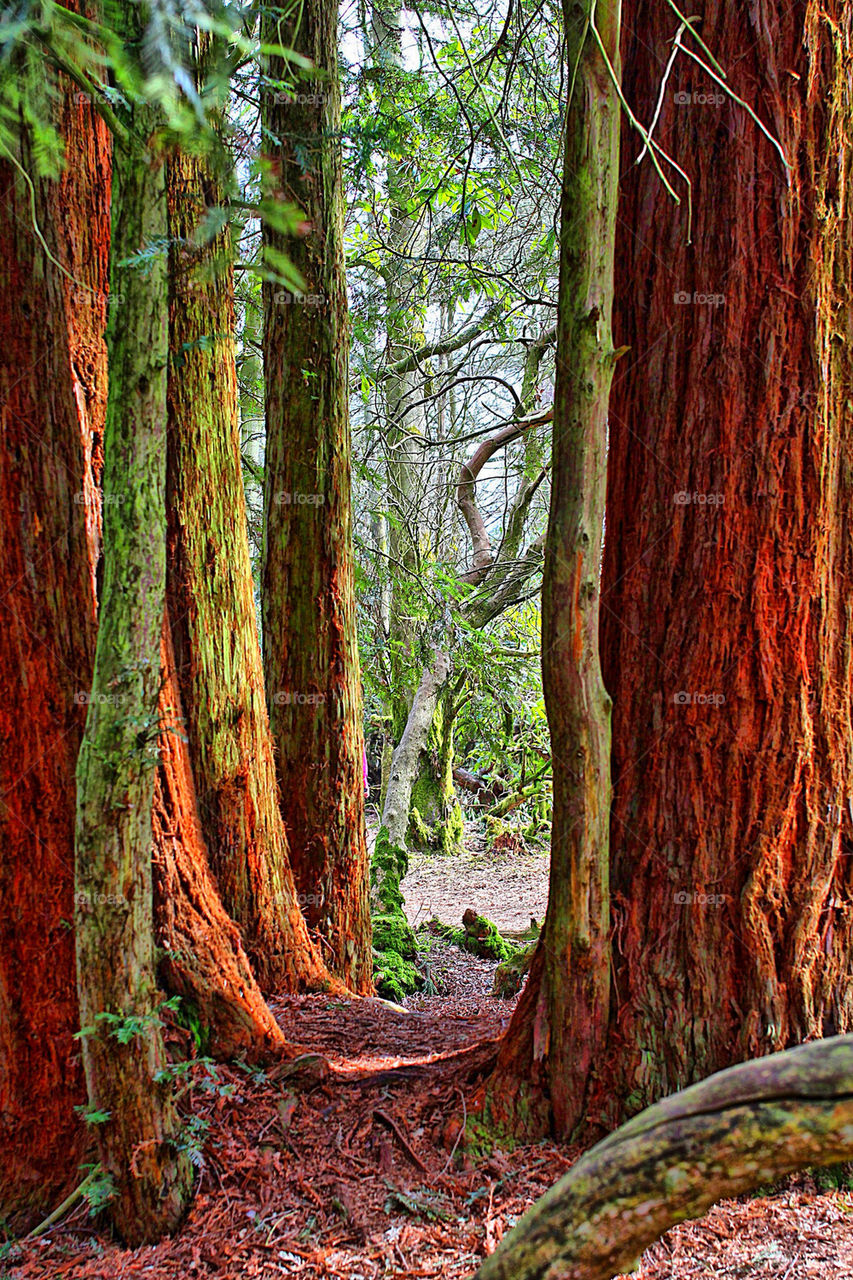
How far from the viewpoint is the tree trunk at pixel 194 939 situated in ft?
11.0

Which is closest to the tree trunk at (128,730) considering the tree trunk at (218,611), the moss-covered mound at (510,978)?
the tree trunk at (218,611)

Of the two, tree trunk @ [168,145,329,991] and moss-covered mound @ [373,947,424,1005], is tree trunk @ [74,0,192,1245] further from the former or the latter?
moss-covered mound @ [373,947,424,1005]

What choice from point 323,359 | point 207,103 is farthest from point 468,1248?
point 323,359

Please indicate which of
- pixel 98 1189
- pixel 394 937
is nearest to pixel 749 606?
pixel 98 1189

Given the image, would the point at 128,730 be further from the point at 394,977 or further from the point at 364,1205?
the point at 394,977

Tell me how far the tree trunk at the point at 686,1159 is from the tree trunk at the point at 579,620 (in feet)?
4.30

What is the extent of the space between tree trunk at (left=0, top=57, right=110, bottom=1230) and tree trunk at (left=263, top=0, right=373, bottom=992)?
6.57 ft

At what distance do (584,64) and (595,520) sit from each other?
1.44 m

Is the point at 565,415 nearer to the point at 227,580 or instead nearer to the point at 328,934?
the point at 227,580

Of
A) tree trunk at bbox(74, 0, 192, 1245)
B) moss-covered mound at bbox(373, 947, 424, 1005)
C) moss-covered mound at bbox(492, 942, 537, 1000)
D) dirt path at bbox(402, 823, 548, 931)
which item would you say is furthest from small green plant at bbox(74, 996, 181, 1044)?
dirt path at bbox(402, 823, 548, 931)

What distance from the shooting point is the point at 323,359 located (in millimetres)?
5227

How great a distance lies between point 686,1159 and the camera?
1417 mm

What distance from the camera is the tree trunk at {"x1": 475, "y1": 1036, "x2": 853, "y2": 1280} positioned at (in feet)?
4.42

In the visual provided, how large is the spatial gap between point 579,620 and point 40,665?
1.93 meters
